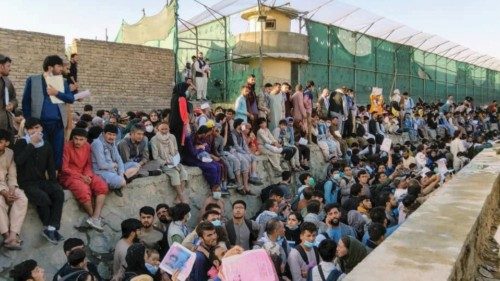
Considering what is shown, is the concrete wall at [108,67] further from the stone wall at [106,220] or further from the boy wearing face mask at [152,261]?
the boy wearing face mask at [152,261]

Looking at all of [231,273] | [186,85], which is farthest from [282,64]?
[231,273]

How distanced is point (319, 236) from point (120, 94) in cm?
814

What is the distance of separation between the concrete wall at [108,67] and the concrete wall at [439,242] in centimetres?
853

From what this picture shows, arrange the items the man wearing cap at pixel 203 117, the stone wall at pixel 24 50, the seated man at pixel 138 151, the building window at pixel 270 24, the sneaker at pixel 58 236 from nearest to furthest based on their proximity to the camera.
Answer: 1. the sneaker at pixel 58 236
2. the seated man at pixel 138 151
3. the man wearing cap at pixel 203 117
4. the stone wall at pixel 24 50
5. the building window at pixel 270 24

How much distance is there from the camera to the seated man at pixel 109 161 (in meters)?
5.39

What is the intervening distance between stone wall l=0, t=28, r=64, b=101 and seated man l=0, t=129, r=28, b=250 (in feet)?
18.2

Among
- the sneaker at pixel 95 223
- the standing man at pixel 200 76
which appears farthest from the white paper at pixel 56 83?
the standing man at pixel 200 76

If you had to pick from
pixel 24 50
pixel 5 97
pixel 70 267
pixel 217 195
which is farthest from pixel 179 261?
pixel 24 50

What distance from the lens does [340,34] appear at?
1758 centimetres

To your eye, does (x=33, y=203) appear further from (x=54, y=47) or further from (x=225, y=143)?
(x=54, y=47)

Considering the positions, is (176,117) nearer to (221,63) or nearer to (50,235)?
(50,235)

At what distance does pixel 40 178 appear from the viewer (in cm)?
462

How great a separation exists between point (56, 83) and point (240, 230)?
9.36 ft

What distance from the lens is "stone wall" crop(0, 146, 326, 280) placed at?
4.53 meters
